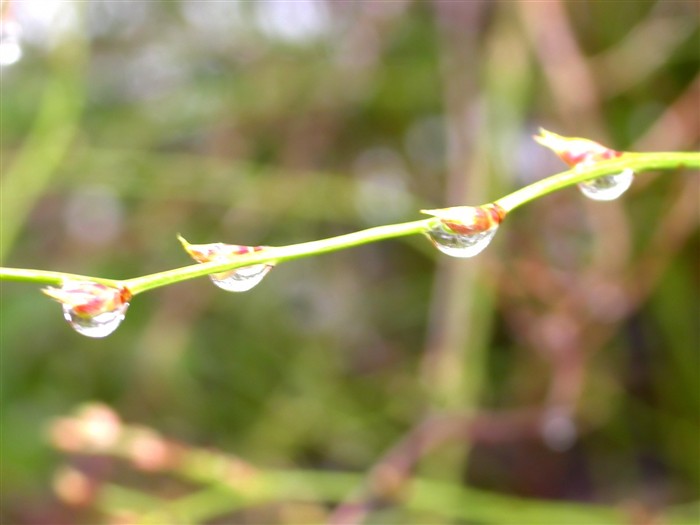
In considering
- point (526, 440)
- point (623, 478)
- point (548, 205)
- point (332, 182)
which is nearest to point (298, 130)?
point (332, 182)

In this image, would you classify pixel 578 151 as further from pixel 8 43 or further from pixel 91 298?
pixel 8 43

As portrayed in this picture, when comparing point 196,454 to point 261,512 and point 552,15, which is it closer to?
point 261,512

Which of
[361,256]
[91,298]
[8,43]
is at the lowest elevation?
[91,298]

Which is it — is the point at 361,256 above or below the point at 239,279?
above

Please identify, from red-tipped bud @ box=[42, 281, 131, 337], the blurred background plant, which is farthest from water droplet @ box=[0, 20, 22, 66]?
red-tipped bud @ box=[42, 281, 131, 337]

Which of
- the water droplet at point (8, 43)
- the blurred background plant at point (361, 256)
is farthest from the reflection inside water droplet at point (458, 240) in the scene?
the blurred background plant at point (361, 256)

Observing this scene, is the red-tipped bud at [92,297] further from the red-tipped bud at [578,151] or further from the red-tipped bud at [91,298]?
the red-tipped bud at [578,151]

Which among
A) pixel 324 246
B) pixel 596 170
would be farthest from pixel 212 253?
pixel 596 170
